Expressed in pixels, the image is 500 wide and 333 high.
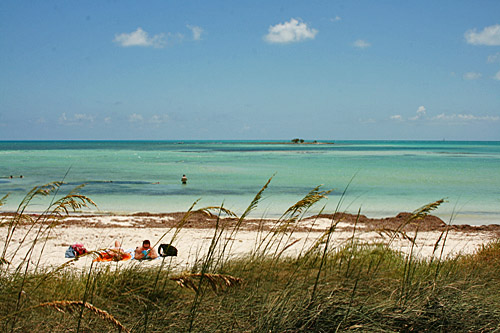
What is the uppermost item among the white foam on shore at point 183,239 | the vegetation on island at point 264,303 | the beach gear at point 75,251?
the vegetation on island at point 264,303

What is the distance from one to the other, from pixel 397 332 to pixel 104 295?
2.70m

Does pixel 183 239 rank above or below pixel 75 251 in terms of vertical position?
below

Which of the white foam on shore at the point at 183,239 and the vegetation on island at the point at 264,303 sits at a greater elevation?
the vegetation on island at the point at 264,303

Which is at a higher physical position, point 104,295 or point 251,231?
point 104,295

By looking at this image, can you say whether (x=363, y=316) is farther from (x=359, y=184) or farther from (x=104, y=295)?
(x=359, y=184)

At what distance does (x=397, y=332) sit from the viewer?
3330 mm

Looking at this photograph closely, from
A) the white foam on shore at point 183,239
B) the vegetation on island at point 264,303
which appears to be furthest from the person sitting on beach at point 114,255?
the white foam on shore at point 183,239

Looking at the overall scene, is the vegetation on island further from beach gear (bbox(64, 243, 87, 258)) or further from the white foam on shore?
the white foam on shore

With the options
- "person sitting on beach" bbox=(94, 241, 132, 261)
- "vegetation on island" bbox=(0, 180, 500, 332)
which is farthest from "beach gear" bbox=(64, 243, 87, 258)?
"vegetation on island" bbox=(0, 180, 500, 332)

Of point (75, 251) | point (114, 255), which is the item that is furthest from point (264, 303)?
point (75, 251)

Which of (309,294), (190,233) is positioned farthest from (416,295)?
(190,233)

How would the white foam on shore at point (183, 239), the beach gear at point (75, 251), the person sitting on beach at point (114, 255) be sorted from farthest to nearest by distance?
the white foam on shore at point (183, 239) → the beach gear at point (75, 251) → the person sitting on beach at point (114, 255)

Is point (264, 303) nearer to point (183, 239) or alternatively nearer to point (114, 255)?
point (114, 255)

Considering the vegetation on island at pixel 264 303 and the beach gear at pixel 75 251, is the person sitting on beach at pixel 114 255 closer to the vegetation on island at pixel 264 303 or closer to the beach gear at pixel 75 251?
the vegetation on island at pixel 264 303
